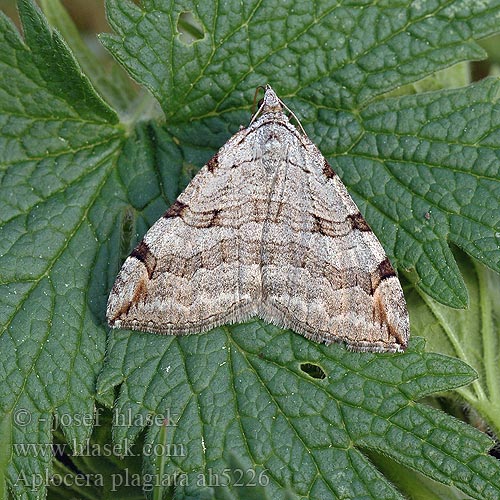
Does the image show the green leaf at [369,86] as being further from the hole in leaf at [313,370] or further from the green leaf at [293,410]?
the hole in leaf at [313,370]

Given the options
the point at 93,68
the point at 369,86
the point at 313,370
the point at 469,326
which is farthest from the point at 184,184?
the point at 469,326

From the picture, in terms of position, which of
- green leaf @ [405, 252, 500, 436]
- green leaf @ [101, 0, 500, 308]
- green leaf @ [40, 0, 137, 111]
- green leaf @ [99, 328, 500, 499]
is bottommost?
green leaf @ [99, 328, 500, 499]

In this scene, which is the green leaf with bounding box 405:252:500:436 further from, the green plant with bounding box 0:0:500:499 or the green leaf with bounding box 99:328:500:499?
the green leaf with bounding box 99:328:500:499

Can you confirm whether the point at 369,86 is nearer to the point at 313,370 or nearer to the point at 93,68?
the point at 313,370

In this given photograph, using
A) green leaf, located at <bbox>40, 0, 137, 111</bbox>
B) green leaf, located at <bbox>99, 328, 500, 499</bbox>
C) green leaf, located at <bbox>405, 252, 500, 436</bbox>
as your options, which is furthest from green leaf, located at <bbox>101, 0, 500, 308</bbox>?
green leaf, located at <bbox>40, 0, 137, 111</bbox>

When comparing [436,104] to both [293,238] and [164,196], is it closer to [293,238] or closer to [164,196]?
[293,238]
